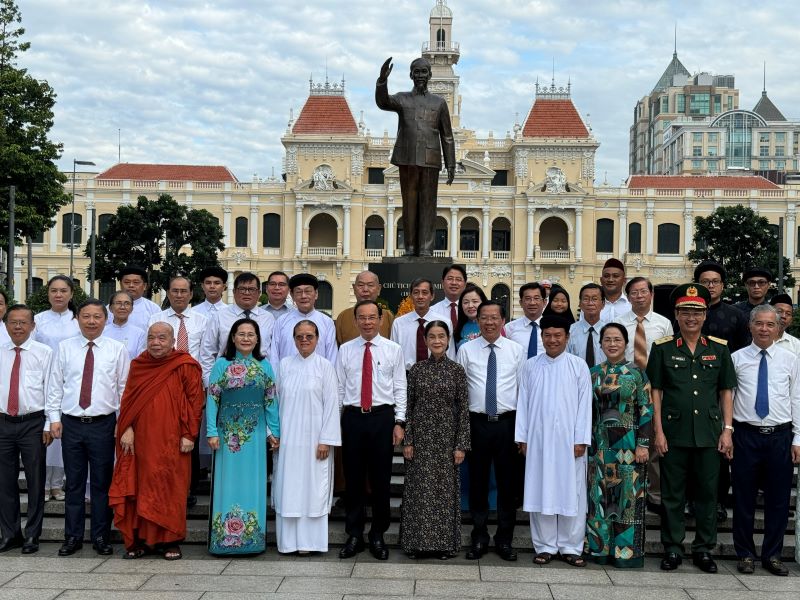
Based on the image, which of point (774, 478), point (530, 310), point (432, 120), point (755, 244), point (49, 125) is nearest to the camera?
point (774, 478)

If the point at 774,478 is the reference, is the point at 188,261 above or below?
above

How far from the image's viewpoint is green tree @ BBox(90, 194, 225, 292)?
118 feet

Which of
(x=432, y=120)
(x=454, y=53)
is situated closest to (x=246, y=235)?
(x=454, y=53)

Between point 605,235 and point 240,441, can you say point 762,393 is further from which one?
point 605,235

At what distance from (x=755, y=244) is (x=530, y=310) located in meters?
31.5

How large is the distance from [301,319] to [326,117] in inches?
1898

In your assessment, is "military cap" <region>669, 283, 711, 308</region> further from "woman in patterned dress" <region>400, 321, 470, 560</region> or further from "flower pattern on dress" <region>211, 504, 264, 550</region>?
"flower pattern on dress" <region>211, 504, 264, 550</region>

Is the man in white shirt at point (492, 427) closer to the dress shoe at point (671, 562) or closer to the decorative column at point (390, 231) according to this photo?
the dress shoe at point (671, 562)

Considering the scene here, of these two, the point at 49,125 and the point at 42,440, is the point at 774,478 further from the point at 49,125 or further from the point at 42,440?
→ the point at 49,125

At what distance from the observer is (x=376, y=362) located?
6254 millimetres

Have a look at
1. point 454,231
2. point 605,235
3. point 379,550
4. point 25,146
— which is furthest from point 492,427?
point 605,235

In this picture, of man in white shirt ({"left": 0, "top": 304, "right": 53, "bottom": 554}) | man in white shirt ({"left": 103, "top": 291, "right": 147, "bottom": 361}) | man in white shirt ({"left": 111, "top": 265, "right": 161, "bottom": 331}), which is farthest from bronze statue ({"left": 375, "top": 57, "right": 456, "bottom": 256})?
man in white shirt ({"left": 0, "top": 304, "right": 53, "bottom": 554})

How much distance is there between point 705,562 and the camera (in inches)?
236

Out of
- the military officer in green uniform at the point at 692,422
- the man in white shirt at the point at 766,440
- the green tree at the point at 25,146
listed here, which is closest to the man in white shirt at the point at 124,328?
the military officer in green uniform at the point at 692,422
